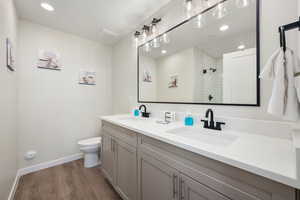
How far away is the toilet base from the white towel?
2478mm

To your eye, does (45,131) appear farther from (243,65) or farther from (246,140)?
(243,65)

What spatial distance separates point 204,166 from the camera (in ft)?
2.15

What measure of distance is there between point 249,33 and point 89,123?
2905 mm

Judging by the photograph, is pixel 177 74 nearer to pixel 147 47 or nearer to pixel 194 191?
pixel 147 47

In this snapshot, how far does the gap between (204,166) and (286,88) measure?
555 millimetres

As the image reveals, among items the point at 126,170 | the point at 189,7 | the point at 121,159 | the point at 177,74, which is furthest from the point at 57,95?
the point at 189,7

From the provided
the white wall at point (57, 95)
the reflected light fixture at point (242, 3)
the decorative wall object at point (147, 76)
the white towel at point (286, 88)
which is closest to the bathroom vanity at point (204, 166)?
the white towel at point (286, 88)

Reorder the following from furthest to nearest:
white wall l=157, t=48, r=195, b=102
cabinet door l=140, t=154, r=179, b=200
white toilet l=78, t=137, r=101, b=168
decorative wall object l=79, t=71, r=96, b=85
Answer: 1. decorative wall object l=79, t=71, r=96, b=85
2. white toilet l=78, t=137, r=101, b=168
3. white wall l=157, t=48, r=195, b=102
4. cabinet door l=140, t=154, r=179, b=200

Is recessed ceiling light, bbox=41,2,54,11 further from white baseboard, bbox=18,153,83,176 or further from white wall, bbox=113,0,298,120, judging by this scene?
white baseboard, bbox=18,153,83,176

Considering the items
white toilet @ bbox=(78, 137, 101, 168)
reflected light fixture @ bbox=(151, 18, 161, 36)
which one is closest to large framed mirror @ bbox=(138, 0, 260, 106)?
reflected light fixture @ bbox=(151, 18, 161, 36)

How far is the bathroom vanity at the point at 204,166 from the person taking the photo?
1.58ft

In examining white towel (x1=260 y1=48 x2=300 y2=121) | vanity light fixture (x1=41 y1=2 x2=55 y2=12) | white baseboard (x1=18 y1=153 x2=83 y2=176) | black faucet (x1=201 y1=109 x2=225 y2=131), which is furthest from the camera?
white baseboard (x1=18 y1=153 x2=83 y2=176)

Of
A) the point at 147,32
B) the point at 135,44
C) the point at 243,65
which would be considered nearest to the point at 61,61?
the point at 135,44

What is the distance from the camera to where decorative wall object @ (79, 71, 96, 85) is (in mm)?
2520
